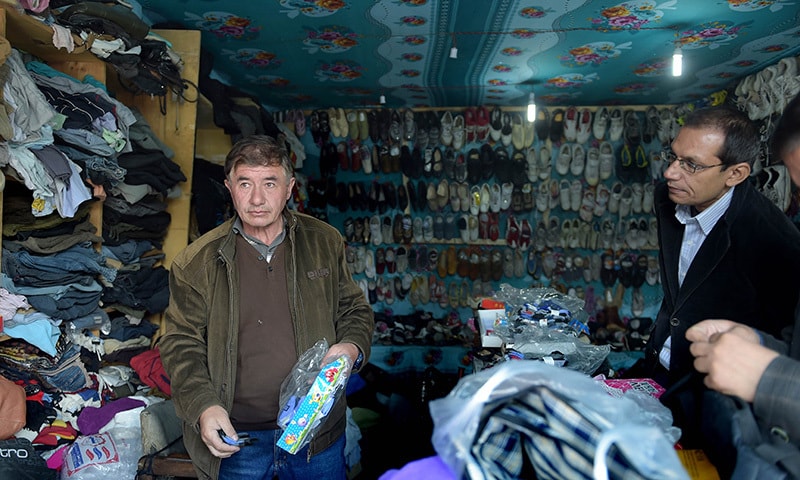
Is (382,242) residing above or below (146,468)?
above

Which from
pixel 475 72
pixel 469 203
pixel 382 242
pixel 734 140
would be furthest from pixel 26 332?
pixel 469 203

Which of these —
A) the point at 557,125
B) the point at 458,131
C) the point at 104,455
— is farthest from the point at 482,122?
the point at 104,455

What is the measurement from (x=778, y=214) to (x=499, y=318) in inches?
57.8

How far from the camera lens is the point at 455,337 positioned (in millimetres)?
6348

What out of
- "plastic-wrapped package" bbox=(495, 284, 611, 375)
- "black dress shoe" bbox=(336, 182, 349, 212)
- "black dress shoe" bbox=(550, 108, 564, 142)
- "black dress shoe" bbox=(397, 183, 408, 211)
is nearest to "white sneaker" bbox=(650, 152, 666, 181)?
"black dress shoe" bbox=(550, 108, 564, 142)

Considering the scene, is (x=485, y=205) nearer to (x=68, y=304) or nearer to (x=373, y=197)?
(x=373, y=197)

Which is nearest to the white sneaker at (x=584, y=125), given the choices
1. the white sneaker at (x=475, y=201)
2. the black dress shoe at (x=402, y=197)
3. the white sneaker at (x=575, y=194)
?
the white sneaker at (x=575, y=194)

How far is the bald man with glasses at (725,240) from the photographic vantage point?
70.4 inches

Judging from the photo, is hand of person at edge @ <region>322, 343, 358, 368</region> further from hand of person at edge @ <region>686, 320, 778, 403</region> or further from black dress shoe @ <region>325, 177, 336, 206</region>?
black dress shoe @ <region>325, 177, 336, 206</region>

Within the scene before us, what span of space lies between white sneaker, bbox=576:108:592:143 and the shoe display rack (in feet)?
0.04

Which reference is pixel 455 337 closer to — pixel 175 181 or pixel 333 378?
pixel 175 181

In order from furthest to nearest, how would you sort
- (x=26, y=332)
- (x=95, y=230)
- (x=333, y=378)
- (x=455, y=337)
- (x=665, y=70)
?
(x=455, y=337) < (x=665, y=70) < (x=95, y=230) < (x=26, y=332) < (x=333, y=378)

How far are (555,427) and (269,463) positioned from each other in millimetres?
1433

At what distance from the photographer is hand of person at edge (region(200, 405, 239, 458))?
168 centimetres
